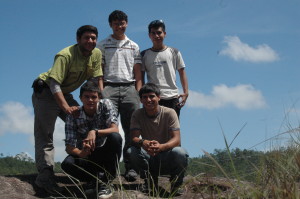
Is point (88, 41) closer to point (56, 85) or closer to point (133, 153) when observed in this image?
point (56, 85)

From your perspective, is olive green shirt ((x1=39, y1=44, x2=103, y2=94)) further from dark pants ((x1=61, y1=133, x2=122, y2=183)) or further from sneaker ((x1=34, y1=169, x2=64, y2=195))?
sneaker ((x1=34, y1=169, x2=64, y2=195))

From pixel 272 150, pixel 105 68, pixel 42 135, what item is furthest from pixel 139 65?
pixel 272 150

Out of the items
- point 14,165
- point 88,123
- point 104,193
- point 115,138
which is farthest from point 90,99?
point 14,165

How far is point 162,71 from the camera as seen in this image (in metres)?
5.69

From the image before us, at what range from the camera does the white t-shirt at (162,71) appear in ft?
18.6

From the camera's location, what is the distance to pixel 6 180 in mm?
5738

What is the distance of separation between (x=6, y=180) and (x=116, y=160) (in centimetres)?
177

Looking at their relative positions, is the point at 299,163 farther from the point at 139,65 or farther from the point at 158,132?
the point at 139,65

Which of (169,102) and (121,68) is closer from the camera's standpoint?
(121,68)

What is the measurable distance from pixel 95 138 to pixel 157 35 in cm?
168

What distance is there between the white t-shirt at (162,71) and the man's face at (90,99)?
1094 mm

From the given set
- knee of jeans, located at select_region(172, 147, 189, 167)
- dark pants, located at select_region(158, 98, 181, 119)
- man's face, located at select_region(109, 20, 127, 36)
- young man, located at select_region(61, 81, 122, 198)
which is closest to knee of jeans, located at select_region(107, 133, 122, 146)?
young man, located at select_region(61, 81, 122, 198)

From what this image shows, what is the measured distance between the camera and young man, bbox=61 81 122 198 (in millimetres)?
4770

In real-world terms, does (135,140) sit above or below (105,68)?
below
